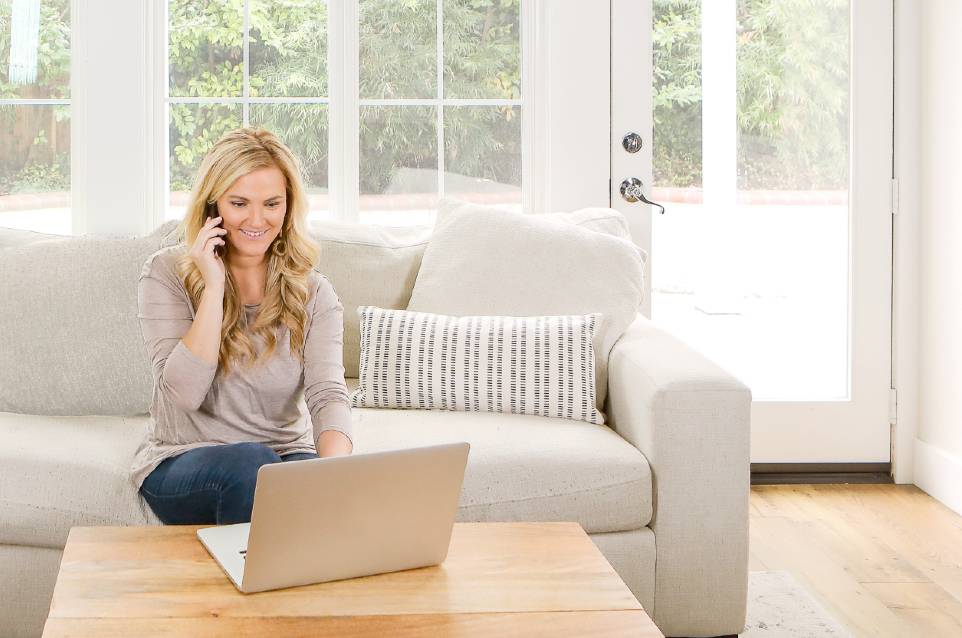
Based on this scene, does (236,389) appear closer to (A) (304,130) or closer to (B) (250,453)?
(B) (250,453)

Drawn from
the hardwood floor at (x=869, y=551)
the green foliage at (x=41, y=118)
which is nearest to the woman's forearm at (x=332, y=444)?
the hardwood floor at (x=869, y=551)

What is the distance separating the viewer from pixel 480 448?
237 cm

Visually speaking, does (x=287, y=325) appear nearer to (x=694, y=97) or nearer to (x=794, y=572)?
(x=794, y=572)

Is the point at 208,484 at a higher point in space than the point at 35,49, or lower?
lower

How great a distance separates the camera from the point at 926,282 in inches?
144

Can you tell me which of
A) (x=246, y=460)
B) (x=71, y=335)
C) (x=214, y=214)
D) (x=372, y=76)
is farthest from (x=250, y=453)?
(x=372, y=76)

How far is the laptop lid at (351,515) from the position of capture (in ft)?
4.74

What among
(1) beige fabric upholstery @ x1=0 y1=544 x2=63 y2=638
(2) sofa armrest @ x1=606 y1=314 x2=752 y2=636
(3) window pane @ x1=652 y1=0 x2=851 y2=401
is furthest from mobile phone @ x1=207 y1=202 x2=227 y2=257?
(3) window pane @ x1=652 y1=0 x2=851 y2=401

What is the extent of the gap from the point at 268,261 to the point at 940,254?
7.43 ft

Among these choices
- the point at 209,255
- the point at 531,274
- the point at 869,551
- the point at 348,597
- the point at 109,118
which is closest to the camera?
the point at 348,597

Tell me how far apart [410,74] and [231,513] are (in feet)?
6.18

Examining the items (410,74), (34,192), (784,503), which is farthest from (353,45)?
(784,503)

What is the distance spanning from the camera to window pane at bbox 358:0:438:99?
3.53 meters

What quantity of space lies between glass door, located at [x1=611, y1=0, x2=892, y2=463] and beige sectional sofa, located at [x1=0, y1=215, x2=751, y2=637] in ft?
3.48
